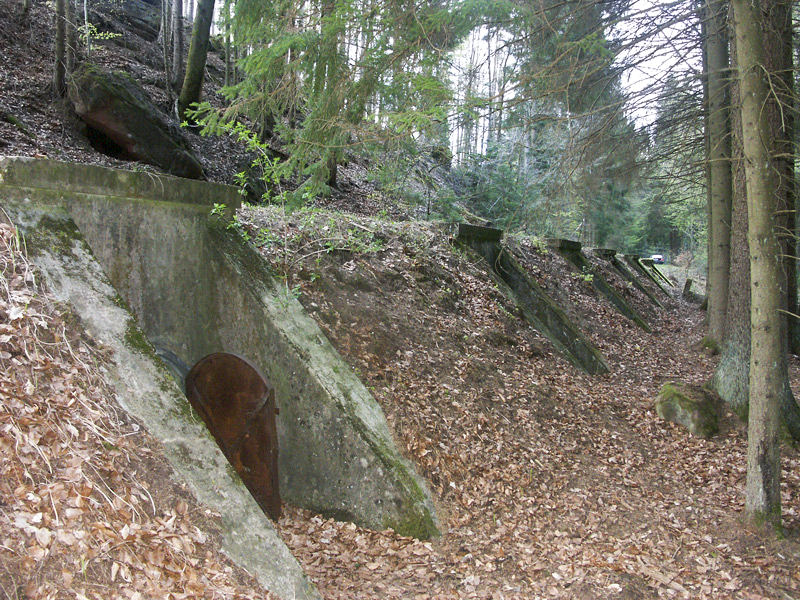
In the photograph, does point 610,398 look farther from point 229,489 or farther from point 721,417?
point 229,489

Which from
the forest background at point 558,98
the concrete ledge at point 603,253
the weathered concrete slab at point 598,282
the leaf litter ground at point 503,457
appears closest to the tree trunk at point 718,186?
the forest background at point 558,98

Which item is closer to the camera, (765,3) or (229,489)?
(229,489)

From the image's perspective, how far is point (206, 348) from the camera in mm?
5848

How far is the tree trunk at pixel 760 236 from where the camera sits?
179 inches

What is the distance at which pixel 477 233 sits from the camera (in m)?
10.8

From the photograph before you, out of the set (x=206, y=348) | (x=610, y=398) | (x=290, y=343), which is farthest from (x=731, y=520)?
(x=206, y=348)

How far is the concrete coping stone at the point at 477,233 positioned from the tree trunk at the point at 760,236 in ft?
20.0

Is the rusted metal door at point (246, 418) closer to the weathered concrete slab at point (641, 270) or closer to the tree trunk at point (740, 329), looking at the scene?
the tree trunk at point (740, 329)

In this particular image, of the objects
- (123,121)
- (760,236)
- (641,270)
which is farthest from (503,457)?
(641,270)

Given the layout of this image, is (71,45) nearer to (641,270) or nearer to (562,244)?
(562,244)

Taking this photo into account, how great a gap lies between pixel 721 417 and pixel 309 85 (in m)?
7.15

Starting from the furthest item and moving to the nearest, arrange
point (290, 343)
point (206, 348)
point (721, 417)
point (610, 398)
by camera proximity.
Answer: point (610, 398) < point (721, 417) < point (206, 348) < point (290, 343)

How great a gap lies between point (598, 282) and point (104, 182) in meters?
12.9

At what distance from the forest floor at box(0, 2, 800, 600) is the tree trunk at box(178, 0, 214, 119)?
9.73 feet
